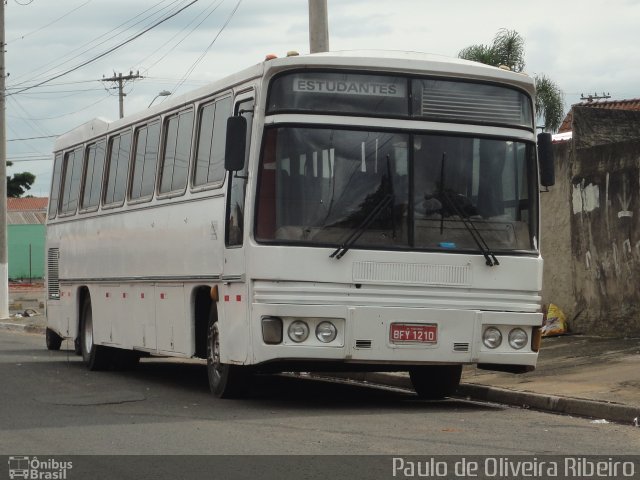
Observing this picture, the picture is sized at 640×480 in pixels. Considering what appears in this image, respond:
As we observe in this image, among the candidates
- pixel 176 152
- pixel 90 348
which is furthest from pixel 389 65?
pixel 90 348

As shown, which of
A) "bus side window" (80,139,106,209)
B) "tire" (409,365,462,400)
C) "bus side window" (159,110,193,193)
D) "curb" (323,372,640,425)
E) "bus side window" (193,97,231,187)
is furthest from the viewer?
"bus side window" (80,139,106,209)

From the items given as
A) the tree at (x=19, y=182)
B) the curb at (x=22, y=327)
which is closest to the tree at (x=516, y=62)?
the curb at (x=22, y=327)

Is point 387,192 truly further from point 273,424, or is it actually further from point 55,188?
point 55,188

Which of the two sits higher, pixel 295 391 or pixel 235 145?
pixel 235 145

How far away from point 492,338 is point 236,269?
2438 millimetres

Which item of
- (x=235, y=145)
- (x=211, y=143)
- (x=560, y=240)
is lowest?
(x=560, y=240)

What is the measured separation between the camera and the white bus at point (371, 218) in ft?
38.6

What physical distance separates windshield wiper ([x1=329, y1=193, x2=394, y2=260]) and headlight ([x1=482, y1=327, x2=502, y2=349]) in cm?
149

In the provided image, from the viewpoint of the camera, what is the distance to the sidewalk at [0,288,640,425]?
12141 millimetres

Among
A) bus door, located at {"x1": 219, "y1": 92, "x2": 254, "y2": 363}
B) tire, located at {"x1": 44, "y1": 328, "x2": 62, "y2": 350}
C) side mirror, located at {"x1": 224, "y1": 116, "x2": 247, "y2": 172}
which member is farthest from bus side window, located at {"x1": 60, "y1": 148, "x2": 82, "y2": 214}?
side mirror, located at {"x1": 224, "y1": 116, "x2": 247, "y2": 172}

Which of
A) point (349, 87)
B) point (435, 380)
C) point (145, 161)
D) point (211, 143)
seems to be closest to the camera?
point (349, 87)

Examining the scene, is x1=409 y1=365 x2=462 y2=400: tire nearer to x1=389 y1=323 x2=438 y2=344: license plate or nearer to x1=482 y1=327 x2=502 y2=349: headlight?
x1=482 y1=327 x2=502 y2=349: headlight

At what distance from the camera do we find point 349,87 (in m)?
12.1
